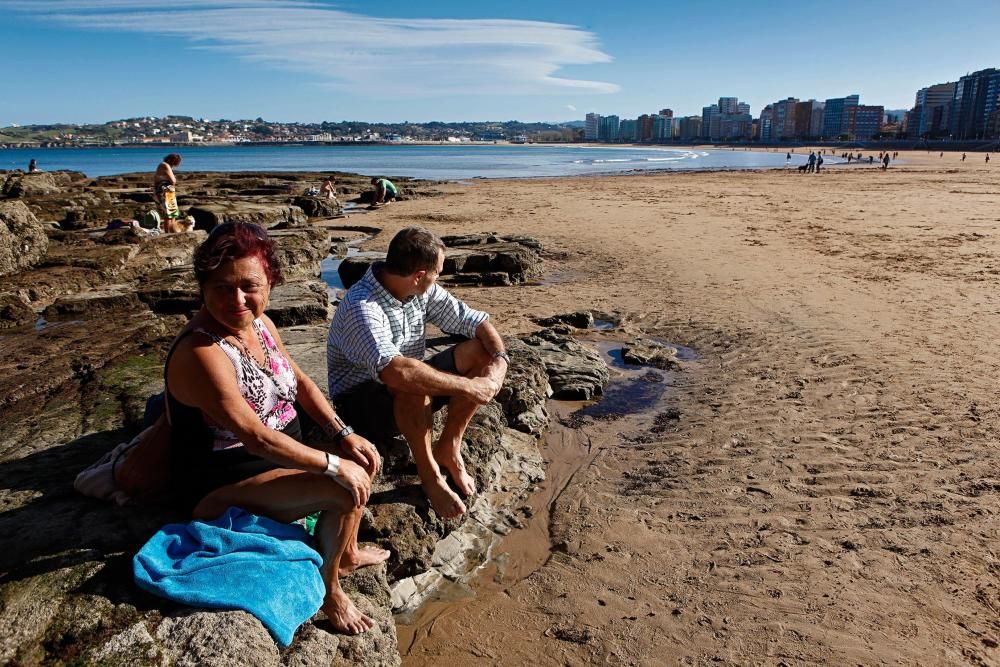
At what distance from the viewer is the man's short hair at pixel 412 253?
3.49m

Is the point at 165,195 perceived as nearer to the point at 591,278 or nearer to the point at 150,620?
the point at 591,278

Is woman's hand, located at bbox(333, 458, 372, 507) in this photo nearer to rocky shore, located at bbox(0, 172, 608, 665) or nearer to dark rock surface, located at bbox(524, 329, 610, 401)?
rocky shore, located at bbox(0, 172, 608, 665)

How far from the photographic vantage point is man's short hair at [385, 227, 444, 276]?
3.49 metres

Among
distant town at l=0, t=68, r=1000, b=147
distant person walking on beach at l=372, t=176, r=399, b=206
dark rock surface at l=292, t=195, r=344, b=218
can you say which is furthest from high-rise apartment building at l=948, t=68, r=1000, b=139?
dark rock surface at l=292, t=195, r=344, b=218

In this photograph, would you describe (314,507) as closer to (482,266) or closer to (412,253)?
(412,253)

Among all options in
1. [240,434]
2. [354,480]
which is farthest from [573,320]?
[240,434]

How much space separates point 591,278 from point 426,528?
7.19m

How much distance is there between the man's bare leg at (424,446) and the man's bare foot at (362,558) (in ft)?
1.30

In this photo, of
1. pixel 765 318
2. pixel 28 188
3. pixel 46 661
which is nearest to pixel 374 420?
pixel 46 661

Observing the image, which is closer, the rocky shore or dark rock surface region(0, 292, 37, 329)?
the rocky shore

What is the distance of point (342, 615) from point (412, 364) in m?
1.15

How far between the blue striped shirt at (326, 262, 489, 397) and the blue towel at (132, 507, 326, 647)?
1.04 m

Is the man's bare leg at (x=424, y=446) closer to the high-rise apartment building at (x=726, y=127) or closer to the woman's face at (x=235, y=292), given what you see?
the woman's face at (x=235, y=292)

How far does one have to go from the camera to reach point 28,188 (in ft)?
59.2
